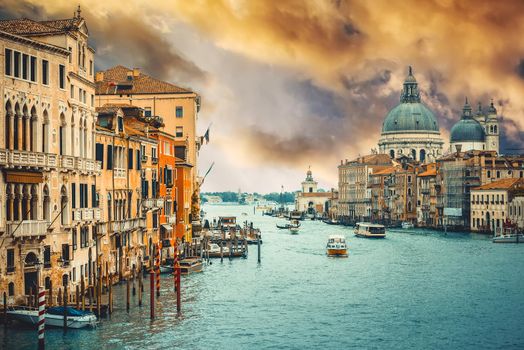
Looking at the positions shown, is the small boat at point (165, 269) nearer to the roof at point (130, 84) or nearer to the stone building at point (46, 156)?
the stone building at point (46, 156)

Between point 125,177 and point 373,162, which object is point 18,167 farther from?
point 373,162

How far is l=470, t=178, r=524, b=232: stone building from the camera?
81.1 meters

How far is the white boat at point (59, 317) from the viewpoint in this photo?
81.2 feet

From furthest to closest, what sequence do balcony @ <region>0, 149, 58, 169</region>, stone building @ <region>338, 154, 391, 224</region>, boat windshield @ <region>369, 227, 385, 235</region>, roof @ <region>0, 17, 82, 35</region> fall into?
stone building @ <region>338, 154, 391, 224</region>, boat windshield @ <region>369, 227, 385, 235</region>, roof @ <region>0, 17, 82, 35</region>, balcony @ <region>0, 149, 58, 169</region>

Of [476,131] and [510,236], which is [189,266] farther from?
[476,131]

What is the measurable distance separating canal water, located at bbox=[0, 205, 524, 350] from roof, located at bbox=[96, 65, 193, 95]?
34.1 feet

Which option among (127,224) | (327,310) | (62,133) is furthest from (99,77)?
(327,310)

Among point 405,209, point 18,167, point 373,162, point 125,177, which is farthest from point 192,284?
point 373,162

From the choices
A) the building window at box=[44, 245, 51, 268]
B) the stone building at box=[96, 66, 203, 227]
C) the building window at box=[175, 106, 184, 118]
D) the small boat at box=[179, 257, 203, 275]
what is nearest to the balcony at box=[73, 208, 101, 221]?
the building window at box=[44, 245, 51, 268]

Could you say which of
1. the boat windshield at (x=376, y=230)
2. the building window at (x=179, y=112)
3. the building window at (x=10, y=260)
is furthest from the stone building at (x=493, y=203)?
the building window at (x=10, y=260)

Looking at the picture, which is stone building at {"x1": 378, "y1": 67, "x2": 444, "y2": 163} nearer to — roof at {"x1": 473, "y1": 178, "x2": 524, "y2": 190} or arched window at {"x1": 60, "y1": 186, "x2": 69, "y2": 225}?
roof at {"x1": 473, "y1": 178, "x2": 524, "y2": 190}

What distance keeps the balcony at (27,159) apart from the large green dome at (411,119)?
138039 millimetres

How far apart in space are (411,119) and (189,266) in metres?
123

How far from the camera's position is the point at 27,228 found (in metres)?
25.5
